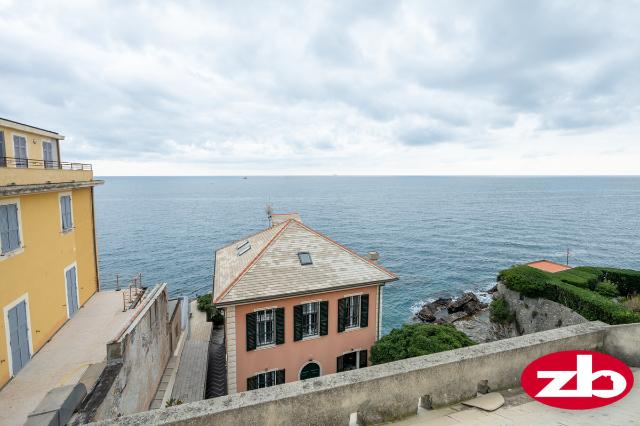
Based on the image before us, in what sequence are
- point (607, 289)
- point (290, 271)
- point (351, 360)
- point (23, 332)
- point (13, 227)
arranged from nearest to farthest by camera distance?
point (13, 227) → point (23, 332) → point (290, 271) → point (351, 360) → point (607, 289)

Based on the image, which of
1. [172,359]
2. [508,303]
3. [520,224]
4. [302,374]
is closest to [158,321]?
[172,359]

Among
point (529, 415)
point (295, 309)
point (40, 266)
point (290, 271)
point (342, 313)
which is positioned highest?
point (529, 415)

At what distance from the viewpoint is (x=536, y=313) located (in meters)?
23.5

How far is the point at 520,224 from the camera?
293 ft

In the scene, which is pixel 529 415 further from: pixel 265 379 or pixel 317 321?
pixel 265 379

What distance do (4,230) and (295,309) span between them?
1275cm

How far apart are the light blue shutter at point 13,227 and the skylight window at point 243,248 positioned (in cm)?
1106

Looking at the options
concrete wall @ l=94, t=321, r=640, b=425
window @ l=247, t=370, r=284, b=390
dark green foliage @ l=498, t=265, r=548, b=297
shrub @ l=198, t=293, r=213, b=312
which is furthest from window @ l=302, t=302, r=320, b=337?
shrub @ l=198, t=293, r=213, b=312

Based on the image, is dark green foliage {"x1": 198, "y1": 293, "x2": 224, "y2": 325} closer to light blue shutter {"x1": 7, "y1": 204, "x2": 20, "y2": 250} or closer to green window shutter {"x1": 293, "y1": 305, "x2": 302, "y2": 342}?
green window shutter {"x1": 293, "y1": 305, "x2": 302, "y2": 342}

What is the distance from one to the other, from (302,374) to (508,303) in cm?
1733

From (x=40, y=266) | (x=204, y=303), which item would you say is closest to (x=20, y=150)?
(x=40, y=266)

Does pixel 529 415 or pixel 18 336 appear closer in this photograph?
pixel 529 415

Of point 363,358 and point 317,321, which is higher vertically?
point 317,321

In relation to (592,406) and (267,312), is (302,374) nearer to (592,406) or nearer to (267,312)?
(267,312)
